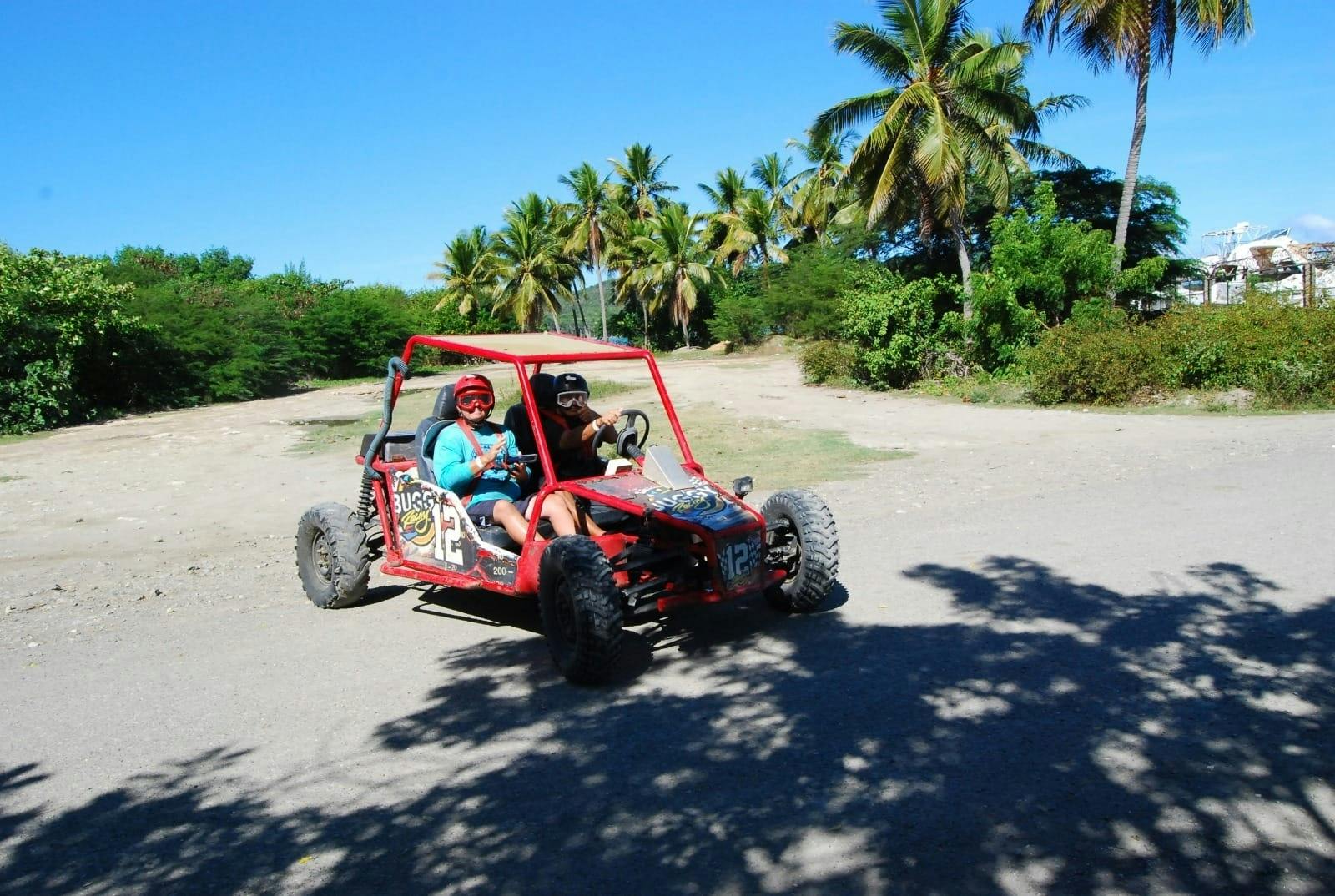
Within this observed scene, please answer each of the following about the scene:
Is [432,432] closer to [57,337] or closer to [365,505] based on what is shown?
[365,505]

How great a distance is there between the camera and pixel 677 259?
2170 inches

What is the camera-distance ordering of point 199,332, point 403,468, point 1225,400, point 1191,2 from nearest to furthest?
point 403,468 → point 1225,400 → point 1191,2 → point 199,332

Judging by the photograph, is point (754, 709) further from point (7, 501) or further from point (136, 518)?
point (7, 501)

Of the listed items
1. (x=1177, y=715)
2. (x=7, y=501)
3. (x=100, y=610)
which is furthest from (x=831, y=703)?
(x=7, y=501)

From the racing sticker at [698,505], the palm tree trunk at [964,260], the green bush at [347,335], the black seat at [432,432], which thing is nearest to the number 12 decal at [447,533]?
the black seat at [432,432]

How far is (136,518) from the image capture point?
442 inches

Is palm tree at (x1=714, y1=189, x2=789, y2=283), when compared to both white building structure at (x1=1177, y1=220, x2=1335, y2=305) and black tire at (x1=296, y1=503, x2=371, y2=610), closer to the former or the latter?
white building structure at (x1=1177, y1=220, x2=1335, y2=305)

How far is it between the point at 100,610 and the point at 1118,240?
79.0 ft

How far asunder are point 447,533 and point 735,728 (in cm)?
244

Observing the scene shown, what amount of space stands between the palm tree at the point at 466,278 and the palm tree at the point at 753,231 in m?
13.8

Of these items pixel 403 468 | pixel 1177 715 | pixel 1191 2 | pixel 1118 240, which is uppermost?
pixel 1191 2

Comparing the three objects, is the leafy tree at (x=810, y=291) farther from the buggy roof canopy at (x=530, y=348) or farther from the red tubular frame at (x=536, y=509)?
the red tubular frame at (x=536, y=509)

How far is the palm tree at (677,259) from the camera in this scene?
54.6m

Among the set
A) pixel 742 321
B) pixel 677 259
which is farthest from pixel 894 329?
pixel 677 259
